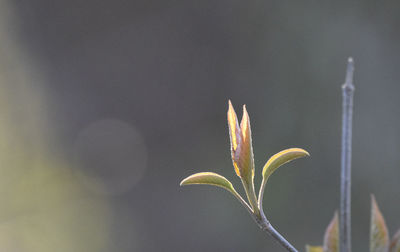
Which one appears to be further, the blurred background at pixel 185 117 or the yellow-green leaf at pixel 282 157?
Result: the blurred background at pixel 185 117

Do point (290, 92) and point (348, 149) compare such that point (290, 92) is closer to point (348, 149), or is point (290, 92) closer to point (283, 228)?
point (283, 228)

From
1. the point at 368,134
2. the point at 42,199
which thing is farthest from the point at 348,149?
the point at 42,199

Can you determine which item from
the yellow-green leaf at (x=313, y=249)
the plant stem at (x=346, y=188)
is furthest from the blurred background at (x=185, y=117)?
the plant stem at (x=346, y=188)

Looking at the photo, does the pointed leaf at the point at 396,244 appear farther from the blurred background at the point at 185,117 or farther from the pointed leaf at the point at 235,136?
the blurred background at the point at 185,117

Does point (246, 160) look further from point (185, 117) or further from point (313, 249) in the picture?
point (185, 117)

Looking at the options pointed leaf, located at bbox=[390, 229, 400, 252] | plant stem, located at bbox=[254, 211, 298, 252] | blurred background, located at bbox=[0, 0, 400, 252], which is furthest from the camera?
blurred background, located at bbox=[0, 0, 400, 252]

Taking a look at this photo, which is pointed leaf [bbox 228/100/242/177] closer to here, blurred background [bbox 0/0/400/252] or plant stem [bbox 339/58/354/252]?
plant stem [bbox 339/58/354/252]

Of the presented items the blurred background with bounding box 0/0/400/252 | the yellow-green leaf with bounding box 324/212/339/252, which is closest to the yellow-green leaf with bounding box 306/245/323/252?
the yellow-green leaf with bounding box 324/212/339/252

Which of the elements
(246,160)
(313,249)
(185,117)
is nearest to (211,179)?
(246,160)
